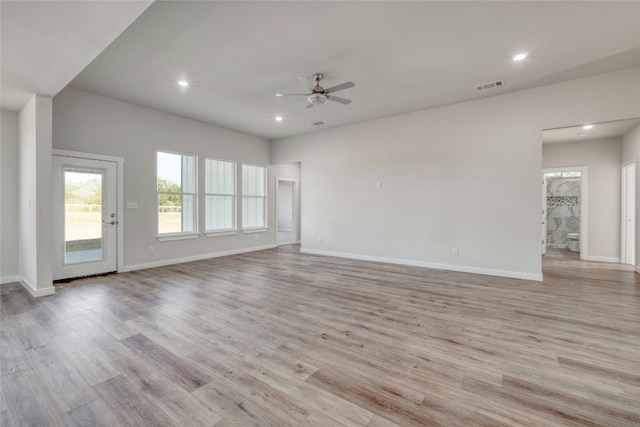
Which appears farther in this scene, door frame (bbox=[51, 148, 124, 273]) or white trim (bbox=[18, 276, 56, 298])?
door frame (bbox=[51, 148, 124, 273])

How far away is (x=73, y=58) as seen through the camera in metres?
2.75

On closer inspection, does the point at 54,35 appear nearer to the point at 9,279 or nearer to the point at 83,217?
the point at 83,217

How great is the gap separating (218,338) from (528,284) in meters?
4.56

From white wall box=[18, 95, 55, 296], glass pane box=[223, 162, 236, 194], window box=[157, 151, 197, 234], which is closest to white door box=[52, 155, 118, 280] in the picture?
white wall box=[18, 95, 55, 296]

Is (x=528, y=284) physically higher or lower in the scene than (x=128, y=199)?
lower

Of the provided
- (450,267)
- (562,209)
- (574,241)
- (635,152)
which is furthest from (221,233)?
(562,209)

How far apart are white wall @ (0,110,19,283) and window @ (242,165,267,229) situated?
4107 millimetres

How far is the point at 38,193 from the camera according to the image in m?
3.60

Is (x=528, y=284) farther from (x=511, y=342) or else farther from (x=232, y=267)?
(x=232, y=267)

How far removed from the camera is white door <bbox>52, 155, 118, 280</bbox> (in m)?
4.30

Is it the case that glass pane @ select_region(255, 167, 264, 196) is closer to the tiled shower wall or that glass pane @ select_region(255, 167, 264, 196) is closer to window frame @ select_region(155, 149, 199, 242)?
window frame @ select_region(155, 149, 199, 242)

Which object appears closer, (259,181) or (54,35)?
(54,35)

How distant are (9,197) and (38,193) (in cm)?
122

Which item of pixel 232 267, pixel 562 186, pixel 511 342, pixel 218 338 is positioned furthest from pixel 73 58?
pixel 562 186
